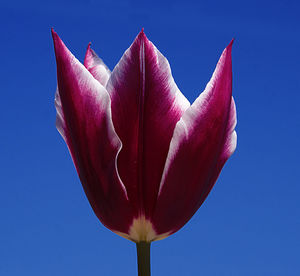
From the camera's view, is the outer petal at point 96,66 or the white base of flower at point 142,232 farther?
the outer petal at point 96,66

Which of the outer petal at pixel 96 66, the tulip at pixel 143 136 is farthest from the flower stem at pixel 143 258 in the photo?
the outer petal at pixel 96 66

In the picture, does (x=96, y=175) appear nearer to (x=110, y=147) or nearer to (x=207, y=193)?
(x=110, y=147)

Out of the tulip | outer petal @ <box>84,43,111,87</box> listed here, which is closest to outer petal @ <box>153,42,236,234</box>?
the tulip

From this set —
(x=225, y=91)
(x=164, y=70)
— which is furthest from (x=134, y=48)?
(x=225, y=91)

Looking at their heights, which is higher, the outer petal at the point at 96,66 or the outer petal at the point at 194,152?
the outer petal at the point at 96,66

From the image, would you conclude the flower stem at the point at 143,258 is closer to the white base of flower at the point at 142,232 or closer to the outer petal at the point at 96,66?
the white base of flower at the point at 142,232

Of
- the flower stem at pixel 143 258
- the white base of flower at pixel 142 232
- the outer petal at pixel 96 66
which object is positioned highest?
the outer petal at pixel 96 66

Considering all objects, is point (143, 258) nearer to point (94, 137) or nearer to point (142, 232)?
point (142, 232)

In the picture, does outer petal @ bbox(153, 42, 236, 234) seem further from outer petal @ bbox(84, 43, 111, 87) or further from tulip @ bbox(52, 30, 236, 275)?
outer petal @ bbox(84, 43, 111, 87)
